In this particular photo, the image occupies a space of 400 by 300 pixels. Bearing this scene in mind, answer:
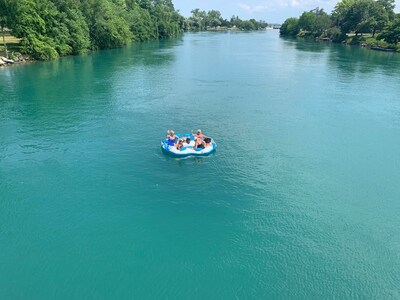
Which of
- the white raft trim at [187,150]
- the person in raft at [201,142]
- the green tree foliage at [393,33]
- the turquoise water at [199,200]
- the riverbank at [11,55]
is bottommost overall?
the turquoise water at [199,200]

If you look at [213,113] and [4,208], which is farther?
[213,113]

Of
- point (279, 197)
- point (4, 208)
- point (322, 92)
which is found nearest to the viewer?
point (4, 208)

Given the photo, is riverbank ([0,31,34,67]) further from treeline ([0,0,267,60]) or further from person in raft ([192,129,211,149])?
person in raft ([192,129,211,149])

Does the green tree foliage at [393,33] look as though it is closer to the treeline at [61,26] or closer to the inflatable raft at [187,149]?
the treeline at [61,26]

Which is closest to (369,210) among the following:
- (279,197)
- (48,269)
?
(279,197)

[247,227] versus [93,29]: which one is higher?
[93,29]

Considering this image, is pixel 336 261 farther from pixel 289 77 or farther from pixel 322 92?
pixel 289 77

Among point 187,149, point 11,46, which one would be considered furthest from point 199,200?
point 11,46

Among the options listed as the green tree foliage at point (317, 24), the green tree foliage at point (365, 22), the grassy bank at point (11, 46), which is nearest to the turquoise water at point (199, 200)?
the grassy bank at point (11, 46)

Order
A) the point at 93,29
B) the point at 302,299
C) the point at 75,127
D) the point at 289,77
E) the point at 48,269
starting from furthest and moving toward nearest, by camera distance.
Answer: the point at 93,29 → the point at 289,77 → the point at 75,127 → the point at 48,269 → the point at 302,299
